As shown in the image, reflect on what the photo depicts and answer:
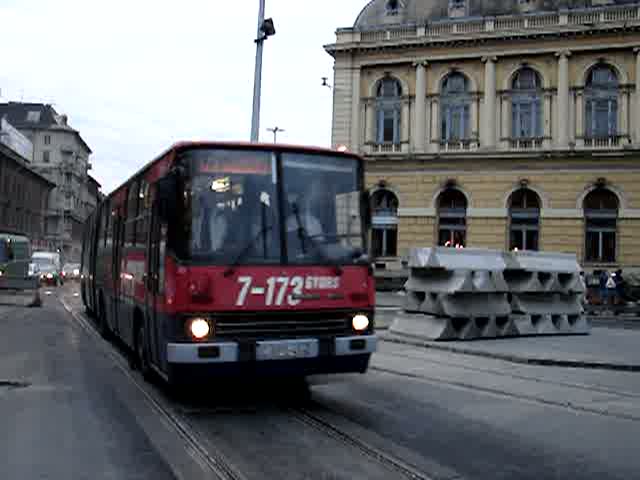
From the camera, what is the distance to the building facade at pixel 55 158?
346 feet

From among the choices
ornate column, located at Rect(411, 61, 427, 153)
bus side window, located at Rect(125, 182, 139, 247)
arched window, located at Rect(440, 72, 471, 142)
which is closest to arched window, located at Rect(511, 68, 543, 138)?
arched window, located at Rect(440, 72, 471, 142)

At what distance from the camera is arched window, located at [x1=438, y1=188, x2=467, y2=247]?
128 feet

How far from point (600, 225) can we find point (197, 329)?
32.5 meters

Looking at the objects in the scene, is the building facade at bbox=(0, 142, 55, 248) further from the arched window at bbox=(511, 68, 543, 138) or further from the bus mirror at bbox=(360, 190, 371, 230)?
the bus mirror at bbox=(360, 190, 371, 230)

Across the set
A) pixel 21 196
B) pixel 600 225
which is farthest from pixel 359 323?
pixel 21 196

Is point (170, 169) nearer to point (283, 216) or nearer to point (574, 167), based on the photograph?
point (283, 216)

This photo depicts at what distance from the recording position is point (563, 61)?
3716cm

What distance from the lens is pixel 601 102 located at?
122 feet

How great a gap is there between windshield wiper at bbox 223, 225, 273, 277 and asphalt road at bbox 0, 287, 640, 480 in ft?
5.16

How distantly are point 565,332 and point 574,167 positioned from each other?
68.6 ft

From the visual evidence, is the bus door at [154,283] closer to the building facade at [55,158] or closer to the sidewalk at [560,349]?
the sidewalk at [560,349]

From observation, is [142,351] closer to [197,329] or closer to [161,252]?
[161,252]

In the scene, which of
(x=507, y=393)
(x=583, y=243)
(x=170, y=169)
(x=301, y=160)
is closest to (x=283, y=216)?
(x=301, y=160)

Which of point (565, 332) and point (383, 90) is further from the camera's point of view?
point (383, 90)
